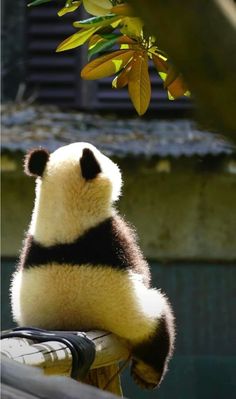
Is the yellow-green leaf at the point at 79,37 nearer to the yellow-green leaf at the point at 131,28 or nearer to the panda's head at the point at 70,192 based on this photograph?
the yellow-green leaf at the point at 131,28

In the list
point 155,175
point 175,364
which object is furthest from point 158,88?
point 175,364

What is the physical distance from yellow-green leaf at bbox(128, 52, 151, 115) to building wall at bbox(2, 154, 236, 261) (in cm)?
395

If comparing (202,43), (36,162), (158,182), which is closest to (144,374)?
(36,162)

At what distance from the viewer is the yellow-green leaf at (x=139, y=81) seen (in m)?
1.58

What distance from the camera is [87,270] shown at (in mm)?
2189

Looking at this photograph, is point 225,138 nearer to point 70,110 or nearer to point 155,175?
point 155,175

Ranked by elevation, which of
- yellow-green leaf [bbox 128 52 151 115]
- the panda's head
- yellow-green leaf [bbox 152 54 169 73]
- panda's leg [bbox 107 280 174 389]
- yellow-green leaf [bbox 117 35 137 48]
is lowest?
panda's leg [bbox 107 280 174 389]

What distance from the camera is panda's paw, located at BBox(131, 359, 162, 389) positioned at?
7.32ft

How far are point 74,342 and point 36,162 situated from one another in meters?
0.63

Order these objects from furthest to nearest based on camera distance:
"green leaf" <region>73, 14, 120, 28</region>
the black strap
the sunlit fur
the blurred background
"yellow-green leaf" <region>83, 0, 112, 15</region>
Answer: the blurred background
the sunlit fur
the black strap
"yellow-green leaf" <region>83, 0, 112, 15</region>
"green leaf" <region>73, 14, 120, 28</region>

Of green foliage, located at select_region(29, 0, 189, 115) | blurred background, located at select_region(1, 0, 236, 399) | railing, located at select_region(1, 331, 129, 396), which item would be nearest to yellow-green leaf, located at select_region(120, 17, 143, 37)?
green foliage, located at select_region(29, 0, 189, 115)

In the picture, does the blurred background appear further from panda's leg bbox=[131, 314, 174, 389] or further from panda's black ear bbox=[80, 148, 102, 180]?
panda's black ear bbox=[80, 148, 102, 180]

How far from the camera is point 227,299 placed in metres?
5.36

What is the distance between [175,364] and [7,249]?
4.93 feet
